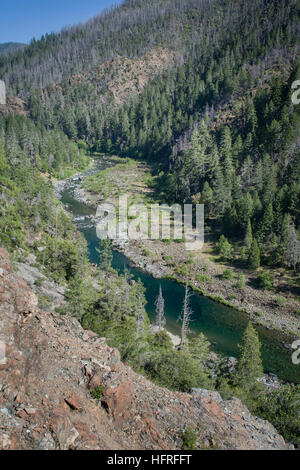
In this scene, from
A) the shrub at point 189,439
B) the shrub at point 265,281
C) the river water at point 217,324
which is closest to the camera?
the shrub at point 189,439

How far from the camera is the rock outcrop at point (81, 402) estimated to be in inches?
336

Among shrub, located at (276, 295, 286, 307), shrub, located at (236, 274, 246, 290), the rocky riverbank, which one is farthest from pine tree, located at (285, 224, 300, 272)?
shrub, located at (236, 274, 246, 290)

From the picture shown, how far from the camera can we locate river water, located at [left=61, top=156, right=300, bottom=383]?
104 feet

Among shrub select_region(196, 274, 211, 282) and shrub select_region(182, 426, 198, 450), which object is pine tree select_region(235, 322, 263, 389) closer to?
shrub select_region(182, 426, 198, 450)

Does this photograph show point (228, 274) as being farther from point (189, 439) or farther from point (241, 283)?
point (189, 439)

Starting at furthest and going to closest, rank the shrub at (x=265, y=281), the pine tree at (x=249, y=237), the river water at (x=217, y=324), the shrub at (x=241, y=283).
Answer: the pine tree at (x=249, y=237), the shrub at (x=241, y=283), the shrub at (x=265, y=281), the river water at (x=217, y=324)

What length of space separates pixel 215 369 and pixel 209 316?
12.1 m

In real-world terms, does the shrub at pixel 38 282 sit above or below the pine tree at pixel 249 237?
below

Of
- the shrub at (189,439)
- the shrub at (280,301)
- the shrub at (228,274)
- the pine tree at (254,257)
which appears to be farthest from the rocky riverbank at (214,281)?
the shrub at (189,439)

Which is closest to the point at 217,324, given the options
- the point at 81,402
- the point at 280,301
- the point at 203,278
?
the point at 203,278

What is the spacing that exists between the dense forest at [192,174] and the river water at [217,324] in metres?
4.28

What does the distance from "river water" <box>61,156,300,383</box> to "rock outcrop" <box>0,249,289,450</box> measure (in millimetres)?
18848

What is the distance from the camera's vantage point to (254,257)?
47.1m

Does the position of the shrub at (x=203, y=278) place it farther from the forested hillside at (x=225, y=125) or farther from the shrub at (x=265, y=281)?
the shrub at (x=265, y=281)
